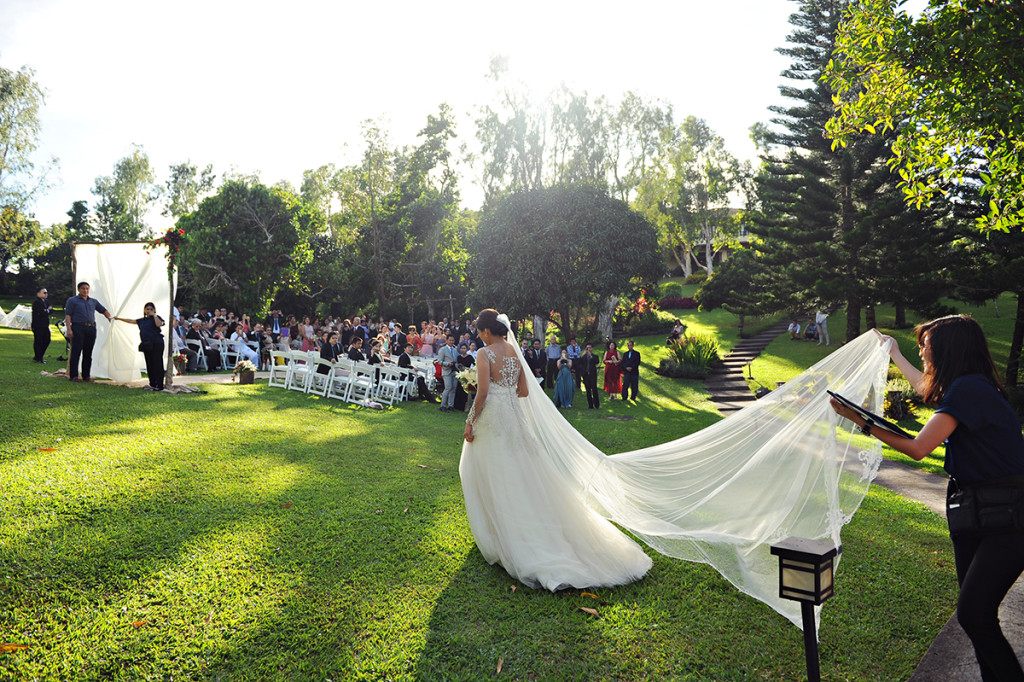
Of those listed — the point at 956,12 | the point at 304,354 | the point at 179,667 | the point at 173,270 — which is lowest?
the point at 179,667

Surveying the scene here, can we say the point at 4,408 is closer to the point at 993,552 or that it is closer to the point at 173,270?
the point at 173,270

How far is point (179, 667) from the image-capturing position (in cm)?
297

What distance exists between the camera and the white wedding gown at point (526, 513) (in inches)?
163

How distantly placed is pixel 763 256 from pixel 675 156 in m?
19.8

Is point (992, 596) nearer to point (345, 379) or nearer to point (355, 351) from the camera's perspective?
point (345, 379)

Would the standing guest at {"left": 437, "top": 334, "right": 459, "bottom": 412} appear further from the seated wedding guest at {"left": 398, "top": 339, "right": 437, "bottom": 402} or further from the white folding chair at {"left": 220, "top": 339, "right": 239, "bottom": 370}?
the white folding chair at {"left": 220, "top": 339, "right": 239, "bottom": 370}

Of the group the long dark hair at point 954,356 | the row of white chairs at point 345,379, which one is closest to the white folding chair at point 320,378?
the row of white chairs at point 345,379

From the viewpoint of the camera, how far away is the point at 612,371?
15766 millimetres

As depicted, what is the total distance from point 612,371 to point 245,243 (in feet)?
51.4

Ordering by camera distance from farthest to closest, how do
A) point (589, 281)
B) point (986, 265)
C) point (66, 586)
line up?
point (589, 281) → point (986, 265) → point (66, 586)

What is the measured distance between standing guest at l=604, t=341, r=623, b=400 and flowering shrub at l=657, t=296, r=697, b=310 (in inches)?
908

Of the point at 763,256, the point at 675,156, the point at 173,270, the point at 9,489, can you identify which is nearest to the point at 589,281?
the point at 763,256

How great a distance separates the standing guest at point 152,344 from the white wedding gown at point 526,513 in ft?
27.9

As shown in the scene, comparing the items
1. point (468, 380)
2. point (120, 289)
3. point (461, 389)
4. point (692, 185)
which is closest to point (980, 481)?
point (468, 380)
